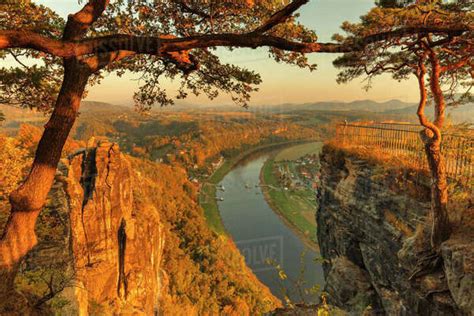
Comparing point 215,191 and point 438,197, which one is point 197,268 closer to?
point 215,191

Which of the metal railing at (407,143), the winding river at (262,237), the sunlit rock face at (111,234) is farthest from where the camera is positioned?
the winding river at (262,237)

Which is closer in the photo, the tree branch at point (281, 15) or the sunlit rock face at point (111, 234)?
the tree branch at point (281, 15)

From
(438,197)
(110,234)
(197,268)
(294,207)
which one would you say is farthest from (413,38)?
(294,207)

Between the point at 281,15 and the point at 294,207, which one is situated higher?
the point at 281,15

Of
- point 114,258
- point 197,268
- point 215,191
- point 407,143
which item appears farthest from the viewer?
point 215,191

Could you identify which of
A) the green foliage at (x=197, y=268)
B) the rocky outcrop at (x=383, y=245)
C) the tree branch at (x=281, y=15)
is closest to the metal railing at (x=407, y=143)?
the rocky outcrop at (x=383, y=245)

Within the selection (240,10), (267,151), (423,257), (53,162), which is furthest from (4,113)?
(267,151)

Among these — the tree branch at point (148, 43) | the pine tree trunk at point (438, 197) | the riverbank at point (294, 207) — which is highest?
the tree branch at point (148, 43)

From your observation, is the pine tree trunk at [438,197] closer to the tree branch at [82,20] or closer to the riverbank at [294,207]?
the tree branch at [82,20]
